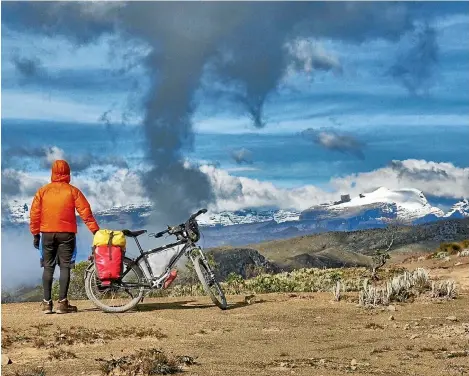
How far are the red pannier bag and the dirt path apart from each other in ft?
2.54

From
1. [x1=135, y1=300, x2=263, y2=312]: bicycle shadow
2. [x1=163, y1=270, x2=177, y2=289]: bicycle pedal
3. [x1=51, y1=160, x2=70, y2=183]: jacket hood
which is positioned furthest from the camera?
[x1=135, y1=300, x2=263, y2=312]: bicycle shadow

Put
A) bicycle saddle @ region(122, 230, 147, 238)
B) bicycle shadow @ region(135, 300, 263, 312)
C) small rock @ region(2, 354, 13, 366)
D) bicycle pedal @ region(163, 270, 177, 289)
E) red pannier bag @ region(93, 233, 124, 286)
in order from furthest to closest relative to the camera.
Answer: bicycle shadow @ region(135, 300, 263, 312) → bicycle pedal @ region(163, 270, 177, 289) → bicycle saddle @ region(122, 230, 147, 238) → red pannier bag @ region(93, 233, 124, 286) → small rock @ region(2, 354, 13, 366)

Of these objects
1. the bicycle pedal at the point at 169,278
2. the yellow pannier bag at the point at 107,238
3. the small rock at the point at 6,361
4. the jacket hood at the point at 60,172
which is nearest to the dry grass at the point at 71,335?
the small rock at the point at 6,361

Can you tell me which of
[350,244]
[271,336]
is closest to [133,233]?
[271,336]

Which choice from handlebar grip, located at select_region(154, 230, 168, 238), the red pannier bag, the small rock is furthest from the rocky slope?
the small rock

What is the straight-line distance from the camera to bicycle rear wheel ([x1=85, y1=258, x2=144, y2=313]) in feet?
47.5

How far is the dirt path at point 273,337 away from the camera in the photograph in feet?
33.5

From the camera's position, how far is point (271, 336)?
12.8 m

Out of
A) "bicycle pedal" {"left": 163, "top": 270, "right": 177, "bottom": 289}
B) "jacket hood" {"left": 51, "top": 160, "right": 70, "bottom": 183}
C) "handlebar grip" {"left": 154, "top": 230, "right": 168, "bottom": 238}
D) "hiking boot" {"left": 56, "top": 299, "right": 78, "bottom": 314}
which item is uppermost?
"jacket hood" {"left": 51, "top": 160, "right": 70, "bottom": 183}

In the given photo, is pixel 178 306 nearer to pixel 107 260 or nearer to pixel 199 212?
pixel 199 212

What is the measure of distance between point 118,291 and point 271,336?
10.8ft

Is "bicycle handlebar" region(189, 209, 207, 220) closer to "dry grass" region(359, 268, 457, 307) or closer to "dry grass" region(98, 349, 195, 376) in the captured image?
"dry grass" region(359, 268, 457, 307)

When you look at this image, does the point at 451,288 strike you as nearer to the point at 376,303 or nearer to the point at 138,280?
the point at 376,303

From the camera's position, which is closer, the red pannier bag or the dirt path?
the dirt path
